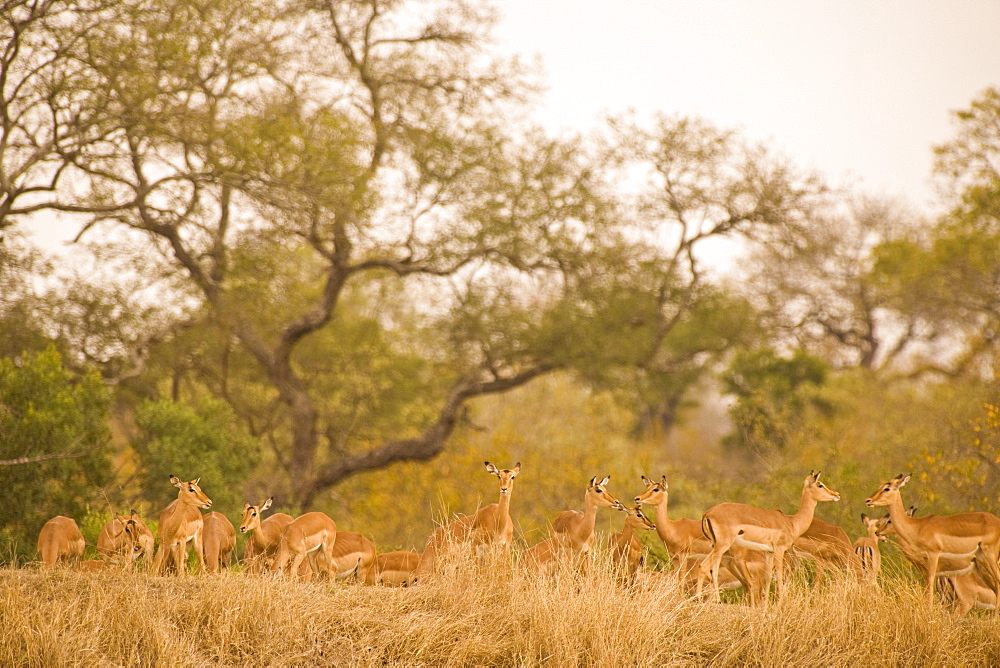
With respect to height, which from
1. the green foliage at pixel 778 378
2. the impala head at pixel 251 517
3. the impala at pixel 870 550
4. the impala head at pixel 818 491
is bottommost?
the impala at pixel 870 550

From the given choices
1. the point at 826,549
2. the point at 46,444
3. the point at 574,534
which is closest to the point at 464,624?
the point at 574,534

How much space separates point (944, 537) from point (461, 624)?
148 inches

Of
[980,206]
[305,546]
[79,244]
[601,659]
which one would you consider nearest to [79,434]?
[305,546]

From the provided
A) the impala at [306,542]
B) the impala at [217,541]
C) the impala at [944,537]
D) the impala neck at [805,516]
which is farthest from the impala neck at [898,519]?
the impala at [217,541]

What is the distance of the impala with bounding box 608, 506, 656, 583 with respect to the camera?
25.3 ft

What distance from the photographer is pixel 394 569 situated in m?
8.60

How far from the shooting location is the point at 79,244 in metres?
17.8

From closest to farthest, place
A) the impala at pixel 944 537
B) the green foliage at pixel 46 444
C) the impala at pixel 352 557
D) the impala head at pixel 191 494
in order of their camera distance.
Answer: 1. the impala at pixel 944 537
2. the impala head at pixel 191 494
3. the impala at pixel 352 557
4. the green foliage at pixel 46 444

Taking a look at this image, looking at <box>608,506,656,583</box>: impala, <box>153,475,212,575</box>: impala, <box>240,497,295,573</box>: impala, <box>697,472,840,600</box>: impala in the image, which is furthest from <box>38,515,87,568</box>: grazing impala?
<box>697,472,840,600</box>: impala

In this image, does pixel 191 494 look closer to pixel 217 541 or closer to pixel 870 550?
pixel 217 541

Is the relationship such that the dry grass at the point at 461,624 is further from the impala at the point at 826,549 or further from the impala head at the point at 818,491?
the impala head at the point at 818,491

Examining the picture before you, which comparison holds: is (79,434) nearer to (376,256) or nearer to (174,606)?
(174,606)

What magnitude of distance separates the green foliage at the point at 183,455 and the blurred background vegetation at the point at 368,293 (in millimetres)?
47

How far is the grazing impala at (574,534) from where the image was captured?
25.5ft
